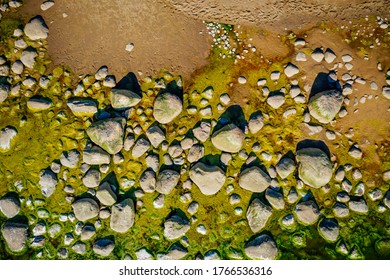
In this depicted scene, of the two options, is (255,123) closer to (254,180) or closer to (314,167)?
(254,180)

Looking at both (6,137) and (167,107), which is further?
(6,137)

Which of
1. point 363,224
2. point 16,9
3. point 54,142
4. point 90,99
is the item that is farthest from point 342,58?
point 16,9

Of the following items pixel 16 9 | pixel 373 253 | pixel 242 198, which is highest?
pixel 16 9

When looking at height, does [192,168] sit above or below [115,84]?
below

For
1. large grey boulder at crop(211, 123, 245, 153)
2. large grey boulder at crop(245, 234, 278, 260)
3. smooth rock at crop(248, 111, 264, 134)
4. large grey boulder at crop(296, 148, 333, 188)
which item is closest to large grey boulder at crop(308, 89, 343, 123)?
large grey boulder at crop(296, 148, 333, 188)

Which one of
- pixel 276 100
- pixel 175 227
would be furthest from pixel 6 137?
pixel 276 100

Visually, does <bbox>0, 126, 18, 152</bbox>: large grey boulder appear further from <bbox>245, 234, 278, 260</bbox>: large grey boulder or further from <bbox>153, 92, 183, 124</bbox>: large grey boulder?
<bbox>245, 234, 278, 260</bbox>: large grey boulder

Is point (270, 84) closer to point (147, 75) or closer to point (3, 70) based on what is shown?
point (147, 75)
